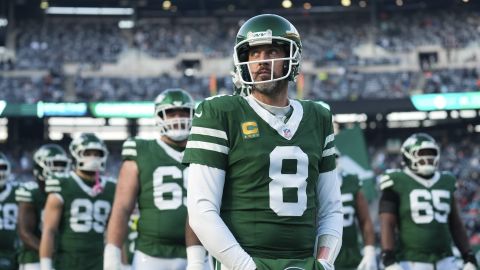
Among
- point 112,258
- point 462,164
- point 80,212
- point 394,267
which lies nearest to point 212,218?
point 112,258

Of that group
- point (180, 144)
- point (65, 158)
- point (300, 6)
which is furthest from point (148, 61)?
point (180, 144)

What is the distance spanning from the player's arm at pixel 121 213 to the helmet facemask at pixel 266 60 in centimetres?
240

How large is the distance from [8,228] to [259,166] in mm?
6597

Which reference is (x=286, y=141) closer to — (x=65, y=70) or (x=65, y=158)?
(x=65, y=158)

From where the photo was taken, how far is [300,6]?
37844 mm

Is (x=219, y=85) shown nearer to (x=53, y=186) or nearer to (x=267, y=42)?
(x=53, y=186)

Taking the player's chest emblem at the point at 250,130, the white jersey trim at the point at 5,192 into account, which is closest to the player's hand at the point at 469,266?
the player's chest emblem at the point at 250,130

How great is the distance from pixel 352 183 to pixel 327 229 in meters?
5.02

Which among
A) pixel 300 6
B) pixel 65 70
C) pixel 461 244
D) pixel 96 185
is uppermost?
pixel 300 6

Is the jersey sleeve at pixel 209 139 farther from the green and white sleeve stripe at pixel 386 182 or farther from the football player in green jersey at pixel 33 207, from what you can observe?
the football player in green jersey at pixel 33 207

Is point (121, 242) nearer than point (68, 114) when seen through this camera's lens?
Yes

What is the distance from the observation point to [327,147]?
155 inches

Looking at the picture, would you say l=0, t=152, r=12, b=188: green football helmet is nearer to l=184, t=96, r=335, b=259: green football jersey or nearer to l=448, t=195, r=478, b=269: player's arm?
l=448, t=195, r=478, b=269: player's arm

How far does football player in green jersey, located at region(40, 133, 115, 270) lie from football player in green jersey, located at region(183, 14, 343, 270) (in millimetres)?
4259
